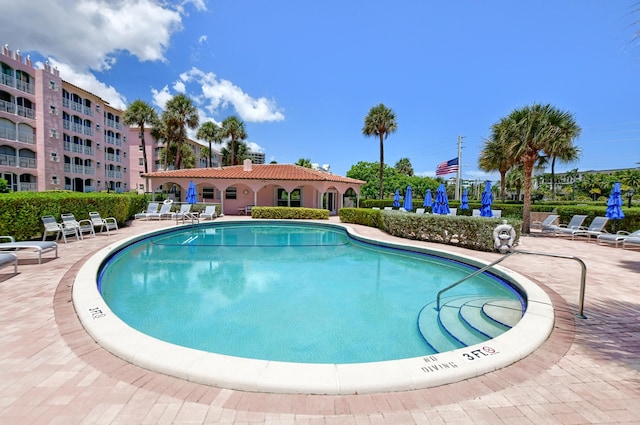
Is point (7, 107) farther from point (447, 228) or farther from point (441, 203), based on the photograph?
point (447, 228)

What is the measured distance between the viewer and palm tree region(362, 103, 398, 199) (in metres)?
30.5

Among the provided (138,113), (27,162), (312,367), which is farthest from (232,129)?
(312,367)

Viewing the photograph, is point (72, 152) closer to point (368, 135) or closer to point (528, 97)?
point (368, 135)

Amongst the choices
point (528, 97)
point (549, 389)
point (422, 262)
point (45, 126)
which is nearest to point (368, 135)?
point (528, 97)

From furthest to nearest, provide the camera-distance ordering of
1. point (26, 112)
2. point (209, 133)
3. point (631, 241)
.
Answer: point (209, 133) < point (26, 112) < point (631, 241)

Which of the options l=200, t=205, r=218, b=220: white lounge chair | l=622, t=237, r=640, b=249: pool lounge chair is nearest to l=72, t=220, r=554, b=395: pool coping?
l=622, t=237, r=640, b=249: pool lounge chair

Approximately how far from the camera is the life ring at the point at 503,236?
9602mm

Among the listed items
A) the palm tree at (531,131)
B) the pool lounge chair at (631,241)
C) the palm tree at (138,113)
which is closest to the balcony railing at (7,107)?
the palm tree at (138,113)

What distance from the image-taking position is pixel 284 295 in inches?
275

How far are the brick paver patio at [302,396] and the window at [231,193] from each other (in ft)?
75.4

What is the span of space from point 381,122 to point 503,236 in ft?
76.6

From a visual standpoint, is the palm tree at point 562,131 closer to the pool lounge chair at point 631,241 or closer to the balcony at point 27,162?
the pool lounge chair at point 631,241

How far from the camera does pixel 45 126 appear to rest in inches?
1292

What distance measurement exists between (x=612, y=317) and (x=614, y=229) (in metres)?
13.7
